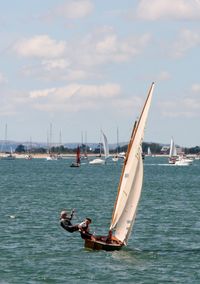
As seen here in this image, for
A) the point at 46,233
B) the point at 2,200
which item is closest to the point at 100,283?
the point at 46,233

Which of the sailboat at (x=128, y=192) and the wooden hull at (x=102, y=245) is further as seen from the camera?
the wooden hull at (x=102, y=245)

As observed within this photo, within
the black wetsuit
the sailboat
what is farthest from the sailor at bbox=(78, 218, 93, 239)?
the sailboat

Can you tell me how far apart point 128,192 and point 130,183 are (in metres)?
0.51

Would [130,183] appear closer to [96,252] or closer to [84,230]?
[84,230]

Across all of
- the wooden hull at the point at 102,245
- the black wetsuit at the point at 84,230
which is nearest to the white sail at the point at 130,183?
the wooden hull at the point at 102,245

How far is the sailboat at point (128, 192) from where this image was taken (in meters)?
48.9

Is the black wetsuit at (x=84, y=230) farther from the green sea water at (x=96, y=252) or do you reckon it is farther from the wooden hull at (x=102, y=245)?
the green sea water at (x=96, y=252)

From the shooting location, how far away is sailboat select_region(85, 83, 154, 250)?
48875mm

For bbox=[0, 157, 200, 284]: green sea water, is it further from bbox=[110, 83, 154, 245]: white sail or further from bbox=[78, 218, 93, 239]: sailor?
bbox=[110, 83, 154, 245]: white sail

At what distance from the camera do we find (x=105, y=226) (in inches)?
2581

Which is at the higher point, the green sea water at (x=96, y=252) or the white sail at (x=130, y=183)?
the white sail at (x=130, y=183)

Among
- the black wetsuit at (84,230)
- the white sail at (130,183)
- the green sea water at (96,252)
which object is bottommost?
the green sea water at (96,252)

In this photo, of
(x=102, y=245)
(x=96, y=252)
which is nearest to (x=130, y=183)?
(x=102, y=245)

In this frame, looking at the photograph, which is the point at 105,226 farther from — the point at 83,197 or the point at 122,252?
the point at 83,197
